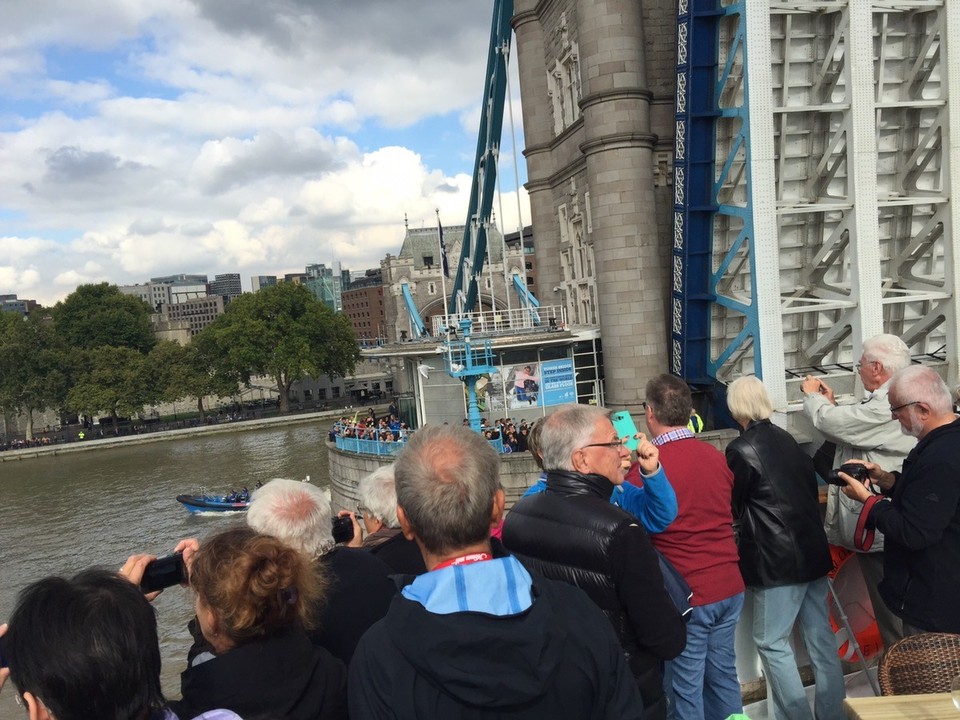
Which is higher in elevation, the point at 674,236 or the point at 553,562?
the point at 674,236

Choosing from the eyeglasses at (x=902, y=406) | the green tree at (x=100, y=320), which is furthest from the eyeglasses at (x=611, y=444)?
the green tree at (x=100, y=320)

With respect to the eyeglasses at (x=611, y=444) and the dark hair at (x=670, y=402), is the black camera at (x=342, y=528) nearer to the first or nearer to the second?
the eyeglasses at (x=611, y=444)

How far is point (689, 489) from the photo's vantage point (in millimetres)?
4062

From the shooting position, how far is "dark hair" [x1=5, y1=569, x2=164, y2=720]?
212 cm

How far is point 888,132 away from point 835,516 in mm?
12691

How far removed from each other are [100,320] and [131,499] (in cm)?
4262

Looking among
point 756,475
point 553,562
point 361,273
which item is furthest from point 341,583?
point 361,273

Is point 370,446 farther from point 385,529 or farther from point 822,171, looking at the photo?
point 385,529

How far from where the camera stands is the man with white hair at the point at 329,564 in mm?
3225

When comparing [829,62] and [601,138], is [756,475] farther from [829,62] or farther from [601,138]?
[601,138]

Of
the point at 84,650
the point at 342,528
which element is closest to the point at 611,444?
the point at 342,528

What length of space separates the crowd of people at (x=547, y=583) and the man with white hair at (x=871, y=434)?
16 millimetres

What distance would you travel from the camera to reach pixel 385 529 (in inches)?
162

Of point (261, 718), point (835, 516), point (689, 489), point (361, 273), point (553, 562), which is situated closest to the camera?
point (261, 718)
